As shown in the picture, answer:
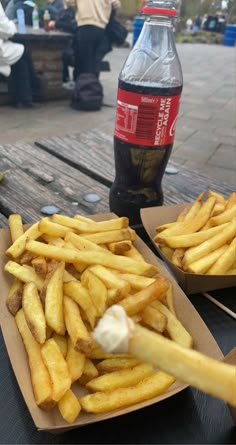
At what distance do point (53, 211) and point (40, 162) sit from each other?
0.65m

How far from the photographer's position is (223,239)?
1.23 m

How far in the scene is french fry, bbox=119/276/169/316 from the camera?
35.2 inches

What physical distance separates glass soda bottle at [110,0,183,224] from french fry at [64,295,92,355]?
760 millimetres

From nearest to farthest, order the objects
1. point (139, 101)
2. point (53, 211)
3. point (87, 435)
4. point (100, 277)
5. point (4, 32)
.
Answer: point (87, 435) < point (100, 277) < point (139, 101) < point (53, 211) < point (4, 32)

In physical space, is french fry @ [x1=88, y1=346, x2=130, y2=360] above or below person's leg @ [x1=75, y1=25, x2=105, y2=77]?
below

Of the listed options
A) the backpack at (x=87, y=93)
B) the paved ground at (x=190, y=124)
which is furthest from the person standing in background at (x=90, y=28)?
the paved ground at (x=190, y=124)

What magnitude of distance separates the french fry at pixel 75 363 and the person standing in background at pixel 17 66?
536cm

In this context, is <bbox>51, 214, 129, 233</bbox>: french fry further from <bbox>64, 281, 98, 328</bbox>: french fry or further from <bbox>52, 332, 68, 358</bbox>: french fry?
<bbox>52, 332, 68, 358</bbox>: french fry

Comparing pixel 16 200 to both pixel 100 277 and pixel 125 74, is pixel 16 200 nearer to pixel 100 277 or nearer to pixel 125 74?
pixel 125 74

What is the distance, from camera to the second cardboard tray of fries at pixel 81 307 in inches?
33.1

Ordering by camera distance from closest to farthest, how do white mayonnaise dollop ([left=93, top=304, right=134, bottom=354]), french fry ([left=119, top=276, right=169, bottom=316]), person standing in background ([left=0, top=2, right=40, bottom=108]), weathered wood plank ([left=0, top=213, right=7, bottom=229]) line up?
white mayonnaise dollop ([left=93, top=304, right=134, bottom=354]), french fry ([left=119, top=276, right=169, bottom=316]), weathered wood plank ([left=0, top=213, right=7, bottom=229]), person standing in background ([left=0, top=2, right=40, bottom=108])

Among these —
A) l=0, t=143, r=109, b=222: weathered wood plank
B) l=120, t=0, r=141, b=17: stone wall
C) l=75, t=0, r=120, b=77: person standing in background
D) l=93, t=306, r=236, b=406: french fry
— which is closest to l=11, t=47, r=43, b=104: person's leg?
l=75, t=0, r=120, b=77: person standing in background

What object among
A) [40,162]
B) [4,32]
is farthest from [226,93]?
[40,162]

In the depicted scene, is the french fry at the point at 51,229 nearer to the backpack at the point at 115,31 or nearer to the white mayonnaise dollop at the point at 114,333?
the white mayonnaise dollop at the point at 114,333
